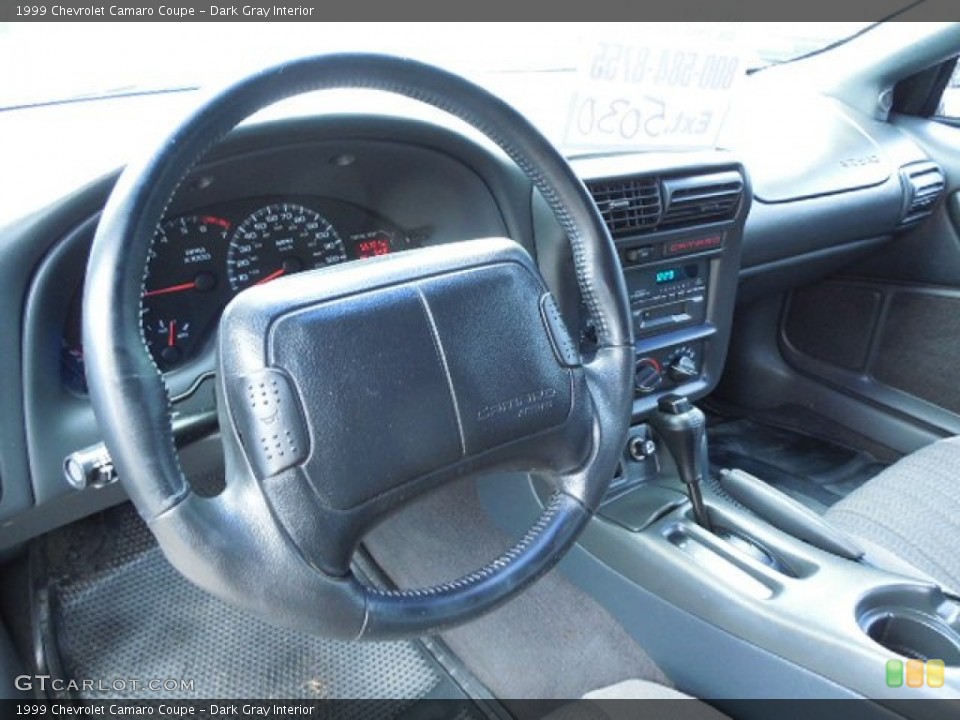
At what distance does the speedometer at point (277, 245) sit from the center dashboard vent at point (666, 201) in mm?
427

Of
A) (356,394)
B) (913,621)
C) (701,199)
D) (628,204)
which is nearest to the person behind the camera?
(356,394)

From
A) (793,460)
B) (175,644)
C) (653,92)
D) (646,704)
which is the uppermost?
(653,92)

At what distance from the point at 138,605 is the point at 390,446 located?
92 centimetres

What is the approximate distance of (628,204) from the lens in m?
1.40

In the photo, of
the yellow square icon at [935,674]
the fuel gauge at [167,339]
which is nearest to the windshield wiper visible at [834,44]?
the yellow square icon at [935,674]

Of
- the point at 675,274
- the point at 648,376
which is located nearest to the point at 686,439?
the point at 648,376

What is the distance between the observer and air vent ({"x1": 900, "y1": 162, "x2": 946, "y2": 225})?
2123 millimetres

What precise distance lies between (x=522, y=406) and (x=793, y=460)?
158 centimetres

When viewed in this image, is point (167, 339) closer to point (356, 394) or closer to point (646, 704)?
point (356, 394)

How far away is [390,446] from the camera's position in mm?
792

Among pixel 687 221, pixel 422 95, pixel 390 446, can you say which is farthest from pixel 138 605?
pixel 687 221

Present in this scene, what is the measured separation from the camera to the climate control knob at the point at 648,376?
1509 millimetres

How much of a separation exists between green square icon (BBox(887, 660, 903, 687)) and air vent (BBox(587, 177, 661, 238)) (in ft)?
2.43

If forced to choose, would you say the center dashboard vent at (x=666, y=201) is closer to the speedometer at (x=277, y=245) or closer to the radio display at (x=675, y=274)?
the radio display at (x=675, y=274)
